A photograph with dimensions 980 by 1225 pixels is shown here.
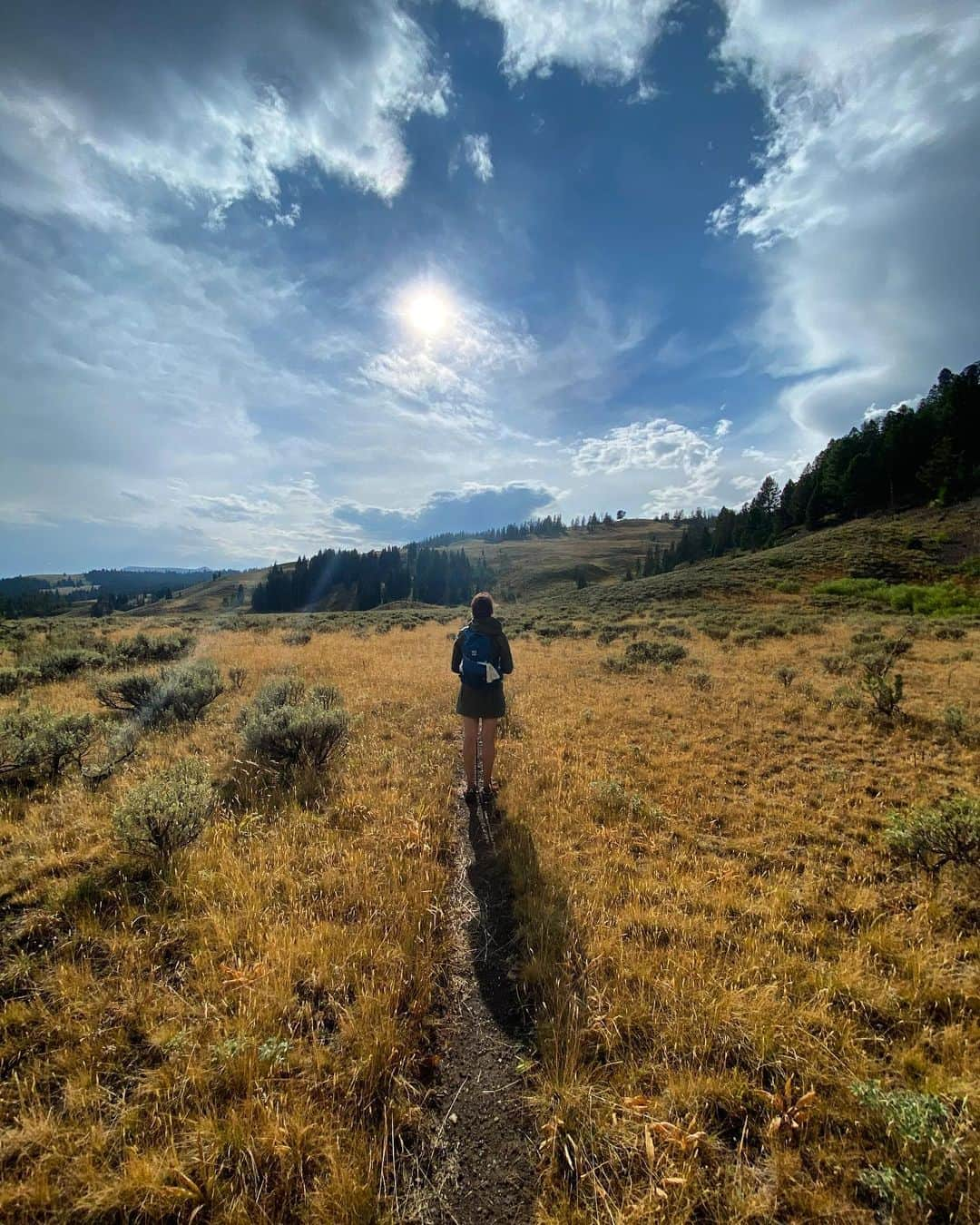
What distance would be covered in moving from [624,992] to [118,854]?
501 cm

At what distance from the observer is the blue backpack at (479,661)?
6824mm

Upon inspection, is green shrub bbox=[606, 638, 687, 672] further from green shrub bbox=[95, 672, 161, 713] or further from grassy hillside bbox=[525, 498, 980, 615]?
grassy hillside bbox=[525, 498, 980, 615]

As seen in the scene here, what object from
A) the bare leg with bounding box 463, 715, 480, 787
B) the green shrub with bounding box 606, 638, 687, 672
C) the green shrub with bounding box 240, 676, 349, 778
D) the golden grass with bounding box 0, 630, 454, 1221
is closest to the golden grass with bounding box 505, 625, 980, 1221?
the bare leg with bounding box 463, 715, 480, 787

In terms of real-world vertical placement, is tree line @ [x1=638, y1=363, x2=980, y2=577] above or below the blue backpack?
above

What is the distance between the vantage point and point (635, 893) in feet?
15.0

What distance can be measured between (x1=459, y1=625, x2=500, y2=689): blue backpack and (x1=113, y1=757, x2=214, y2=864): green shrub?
354 centimetres

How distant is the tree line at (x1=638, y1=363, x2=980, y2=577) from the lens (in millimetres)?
55750

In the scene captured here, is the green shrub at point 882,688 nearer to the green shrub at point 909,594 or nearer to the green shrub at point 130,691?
the green shrub at point 130,691

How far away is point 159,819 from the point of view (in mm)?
4746

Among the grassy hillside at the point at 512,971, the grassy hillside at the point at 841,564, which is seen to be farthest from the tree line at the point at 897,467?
the grassy hillside at the point at 512,971

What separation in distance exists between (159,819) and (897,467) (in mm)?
82984

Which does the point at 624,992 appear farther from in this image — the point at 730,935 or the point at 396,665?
the point at 396,665

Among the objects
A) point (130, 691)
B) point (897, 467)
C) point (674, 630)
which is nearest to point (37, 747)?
point (130, 691)

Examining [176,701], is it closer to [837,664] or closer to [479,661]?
[479,661]
